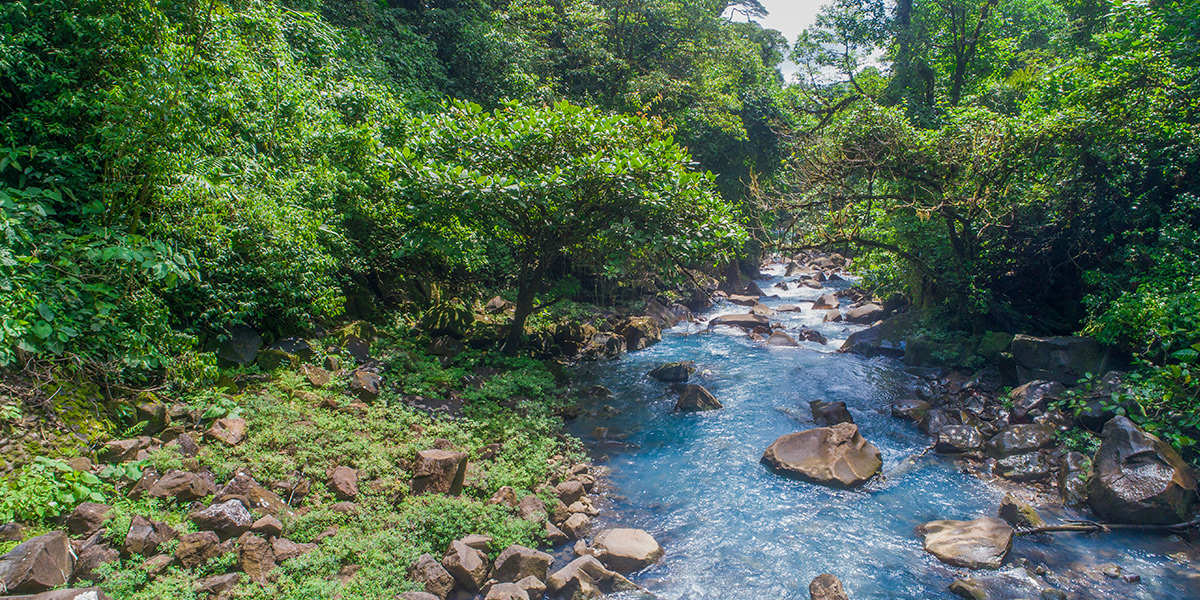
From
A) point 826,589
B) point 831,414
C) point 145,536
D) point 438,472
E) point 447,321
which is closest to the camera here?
point 145,536

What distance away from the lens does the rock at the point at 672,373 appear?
1350cm

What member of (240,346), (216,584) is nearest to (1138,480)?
(216,584)

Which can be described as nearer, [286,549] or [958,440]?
[286,549]

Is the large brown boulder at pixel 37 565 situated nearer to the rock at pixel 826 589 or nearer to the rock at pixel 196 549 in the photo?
the rock at pixel 196 549

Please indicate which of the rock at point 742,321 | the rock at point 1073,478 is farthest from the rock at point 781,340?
the rock at point 1073,478

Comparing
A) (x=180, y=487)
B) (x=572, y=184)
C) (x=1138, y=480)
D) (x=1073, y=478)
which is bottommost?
(x=1073, y=478)

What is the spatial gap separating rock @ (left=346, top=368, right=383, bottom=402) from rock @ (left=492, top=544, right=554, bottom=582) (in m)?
3.80

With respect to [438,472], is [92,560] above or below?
above

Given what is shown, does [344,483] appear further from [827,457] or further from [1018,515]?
[1018,515]

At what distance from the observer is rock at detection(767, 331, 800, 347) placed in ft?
55.6

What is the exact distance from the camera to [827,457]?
8.85 metres

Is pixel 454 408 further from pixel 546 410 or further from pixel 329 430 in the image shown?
pixel 329 430

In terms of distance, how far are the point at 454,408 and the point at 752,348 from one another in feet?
32.5

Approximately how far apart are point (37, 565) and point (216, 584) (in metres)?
1.15
